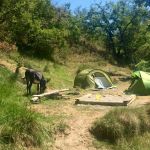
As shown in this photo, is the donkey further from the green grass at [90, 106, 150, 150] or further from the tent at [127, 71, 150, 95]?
the green grass at [90, 106, 150, 150]

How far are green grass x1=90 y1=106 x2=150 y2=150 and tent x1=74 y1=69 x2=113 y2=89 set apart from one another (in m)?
8.85

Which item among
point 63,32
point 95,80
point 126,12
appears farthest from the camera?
point 126,12

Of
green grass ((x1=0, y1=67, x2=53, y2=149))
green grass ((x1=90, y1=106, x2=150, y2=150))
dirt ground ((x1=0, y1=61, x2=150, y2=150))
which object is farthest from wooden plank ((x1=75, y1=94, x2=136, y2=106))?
green grass ((x1=0, y1=67, x2=53, y2=149))

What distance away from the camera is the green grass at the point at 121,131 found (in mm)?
10797

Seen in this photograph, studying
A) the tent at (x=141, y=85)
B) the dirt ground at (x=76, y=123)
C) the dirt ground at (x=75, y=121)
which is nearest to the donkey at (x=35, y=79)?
the dirt ground at (x=75, y=121)

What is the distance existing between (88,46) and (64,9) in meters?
4.64

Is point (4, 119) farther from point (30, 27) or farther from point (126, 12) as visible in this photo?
point (126, 12)

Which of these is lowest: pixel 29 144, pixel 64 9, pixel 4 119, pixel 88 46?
pixel 29 144

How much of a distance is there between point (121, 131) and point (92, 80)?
31.6 ft

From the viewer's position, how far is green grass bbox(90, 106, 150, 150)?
425 inches

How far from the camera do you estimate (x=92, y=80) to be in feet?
67.4

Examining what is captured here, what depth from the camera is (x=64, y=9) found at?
32250 mm

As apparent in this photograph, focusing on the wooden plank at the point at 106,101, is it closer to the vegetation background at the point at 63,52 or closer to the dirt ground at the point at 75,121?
the dirt ground at the point at 75,121

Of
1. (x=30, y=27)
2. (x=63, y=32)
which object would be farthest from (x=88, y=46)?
(x=30, y=27)
